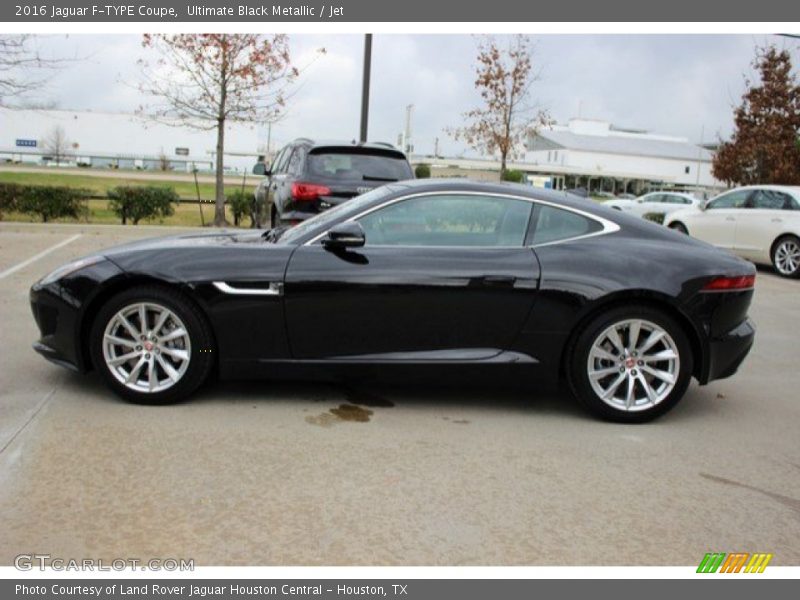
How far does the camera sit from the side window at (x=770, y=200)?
504 inches

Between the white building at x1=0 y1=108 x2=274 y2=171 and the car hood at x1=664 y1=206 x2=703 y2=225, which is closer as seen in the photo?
the car hood at x1=664 y1=206 x2=703 y2=225

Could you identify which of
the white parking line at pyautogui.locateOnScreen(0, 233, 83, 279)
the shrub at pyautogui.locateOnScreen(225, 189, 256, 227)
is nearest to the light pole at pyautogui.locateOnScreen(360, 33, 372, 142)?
the shrub at pyautogui.locateOnScreen(225, 189, 256, 227)

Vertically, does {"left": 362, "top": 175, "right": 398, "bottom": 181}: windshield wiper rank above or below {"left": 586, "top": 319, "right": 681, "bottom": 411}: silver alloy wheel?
above

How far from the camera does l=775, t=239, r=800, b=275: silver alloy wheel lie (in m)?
12.4

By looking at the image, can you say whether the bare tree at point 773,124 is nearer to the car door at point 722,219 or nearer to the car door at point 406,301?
the car door at point 722,219

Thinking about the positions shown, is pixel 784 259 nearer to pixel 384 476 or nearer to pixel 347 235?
pixel 347 235

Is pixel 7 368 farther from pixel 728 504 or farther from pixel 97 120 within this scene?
pixel 97 120

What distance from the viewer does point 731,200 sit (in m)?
13.7

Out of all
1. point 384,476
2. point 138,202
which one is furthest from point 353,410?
point 138,202

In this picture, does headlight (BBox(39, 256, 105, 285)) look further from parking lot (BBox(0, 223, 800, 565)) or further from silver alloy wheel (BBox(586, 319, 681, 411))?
silver alloy wheel (BBox(586, 319, 681, 411))

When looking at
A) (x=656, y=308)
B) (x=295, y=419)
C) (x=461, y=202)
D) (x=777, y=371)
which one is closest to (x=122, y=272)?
(x=295, y=419)

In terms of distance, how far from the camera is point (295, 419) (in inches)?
179

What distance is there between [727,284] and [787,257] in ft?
29.0

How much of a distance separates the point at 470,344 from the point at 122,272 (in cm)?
213
